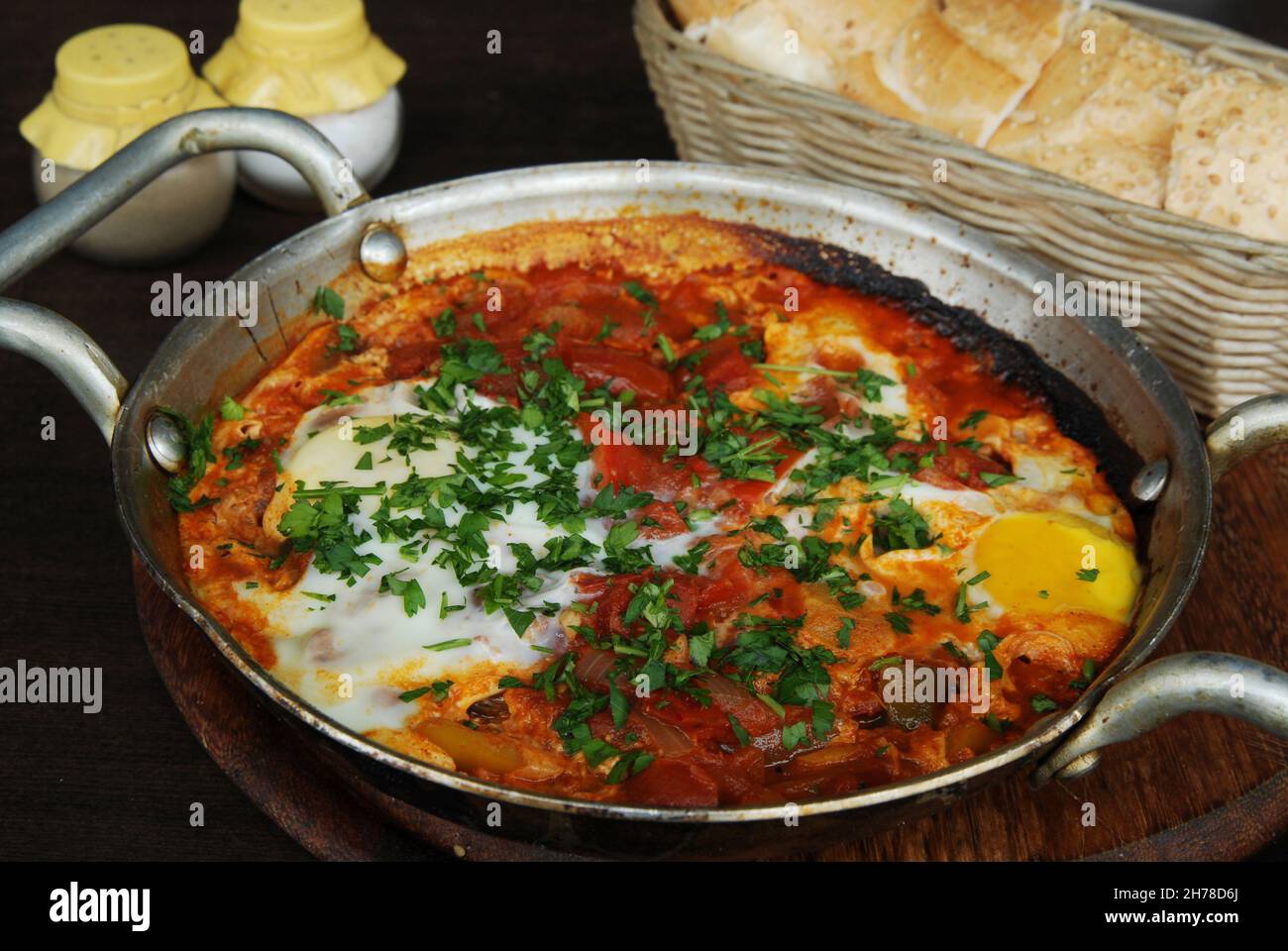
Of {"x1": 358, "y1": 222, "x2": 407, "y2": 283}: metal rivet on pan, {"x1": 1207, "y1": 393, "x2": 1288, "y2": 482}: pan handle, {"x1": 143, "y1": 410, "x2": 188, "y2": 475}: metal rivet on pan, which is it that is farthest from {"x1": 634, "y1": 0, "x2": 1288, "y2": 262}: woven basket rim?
{"x1": 143, "y1": 410, "x2": 188, "y2": 475}: metal rivet on pan

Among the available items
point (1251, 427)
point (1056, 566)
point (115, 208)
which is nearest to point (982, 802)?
point (1056, 566)

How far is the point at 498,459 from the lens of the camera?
10.4 feet

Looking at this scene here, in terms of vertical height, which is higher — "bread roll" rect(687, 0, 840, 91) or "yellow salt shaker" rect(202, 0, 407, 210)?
"yellow salt shaker" rect(202, 0, 407, 210)

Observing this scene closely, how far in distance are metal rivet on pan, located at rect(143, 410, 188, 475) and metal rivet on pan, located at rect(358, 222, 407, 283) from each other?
794 mm

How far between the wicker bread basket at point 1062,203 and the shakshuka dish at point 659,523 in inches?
12.0

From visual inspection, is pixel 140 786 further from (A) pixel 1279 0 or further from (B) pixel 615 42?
(A) pixel 1279 0

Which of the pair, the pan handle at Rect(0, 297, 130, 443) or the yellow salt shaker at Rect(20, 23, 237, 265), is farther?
the yellow salt shaker at Rect(20, 23, 237, 265)

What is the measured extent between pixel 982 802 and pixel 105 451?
2.61 meters

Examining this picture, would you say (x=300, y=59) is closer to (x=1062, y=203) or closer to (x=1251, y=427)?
(x=1062, y=203)

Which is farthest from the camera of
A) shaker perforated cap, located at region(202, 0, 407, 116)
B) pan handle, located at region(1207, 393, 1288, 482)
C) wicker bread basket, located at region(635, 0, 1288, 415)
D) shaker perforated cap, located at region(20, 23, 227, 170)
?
shaker perforated cap, located at region(202, 0, 407, 116)

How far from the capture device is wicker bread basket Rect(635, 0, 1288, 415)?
3.41 meters

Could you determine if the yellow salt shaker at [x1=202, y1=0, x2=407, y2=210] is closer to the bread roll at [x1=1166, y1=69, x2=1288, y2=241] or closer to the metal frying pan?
the metal frying pan

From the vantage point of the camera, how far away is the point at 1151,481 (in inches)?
122
